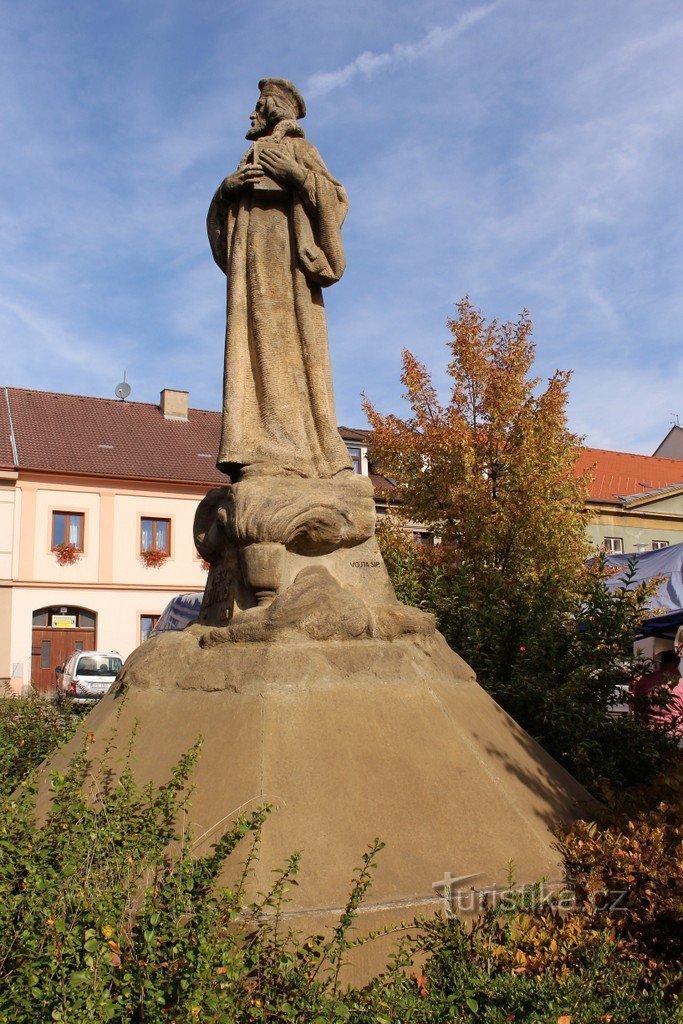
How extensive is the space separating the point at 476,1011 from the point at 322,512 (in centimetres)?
283

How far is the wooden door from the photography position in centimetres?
2658

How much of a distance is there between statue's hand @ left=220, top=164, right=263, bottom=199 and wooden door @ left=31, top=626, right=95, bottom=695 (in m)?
22.9

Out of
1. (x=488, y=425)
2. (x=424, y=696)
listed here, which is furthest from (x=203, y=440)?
(x=424, y=696)

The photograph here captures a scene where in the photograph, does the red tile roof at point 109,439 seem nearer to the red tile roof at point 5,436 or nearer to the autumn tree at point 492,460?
the red tile roof at point 5,436

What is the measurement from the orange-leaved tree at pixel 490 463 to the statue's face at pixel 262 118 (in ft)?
21.6

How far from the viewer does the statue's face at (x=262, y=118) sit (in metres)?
5.75

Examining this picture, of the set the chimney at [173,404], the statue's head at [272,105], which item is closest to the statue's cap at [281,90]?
the statue's head at [272,105]

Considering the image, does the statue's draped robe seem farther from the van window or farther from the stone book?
the van window

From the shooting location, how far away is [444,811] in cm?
377

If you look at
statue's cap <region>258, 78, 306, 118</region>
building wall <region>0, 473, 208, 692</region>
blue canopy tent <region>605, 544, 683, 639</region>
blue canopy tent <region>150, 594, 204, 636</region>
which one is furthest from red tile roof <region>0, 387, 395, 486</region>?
statue's cap <region>258, 78, 306, 118</region>

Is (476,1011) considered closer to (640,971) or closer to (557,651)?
(640,971)

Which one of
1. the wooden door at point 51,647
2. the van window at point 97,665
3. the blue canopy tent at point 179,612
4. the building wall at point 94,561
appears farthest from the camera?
the building wall at point 94,561

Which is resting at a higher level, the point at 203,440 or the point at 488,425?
the point at 203,440

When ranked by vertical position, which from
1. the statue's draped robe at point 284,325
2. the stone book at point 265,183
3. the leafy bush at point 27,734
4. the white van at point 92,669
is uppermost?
the stone book at point 265,183
